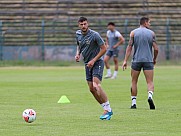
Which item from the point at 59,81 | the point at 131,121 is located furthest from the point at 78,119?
the point at 59,81

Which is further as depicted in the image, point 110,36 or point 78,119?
point 110,36

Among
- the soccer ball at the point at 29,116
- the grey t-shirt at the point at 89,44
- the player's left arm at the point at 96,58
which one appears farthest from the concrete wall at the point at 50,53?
the soccer ball at the point at 29,116

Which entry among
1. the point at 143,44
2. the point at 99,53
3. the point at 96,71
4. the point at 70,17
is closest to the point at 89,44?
the point at 99,53

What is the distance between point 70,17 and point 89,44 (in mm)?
33225

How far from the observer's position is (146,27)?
53.3 ft

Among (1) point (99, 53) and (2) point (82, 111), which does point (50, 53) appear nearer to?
(2) point (82, 111)

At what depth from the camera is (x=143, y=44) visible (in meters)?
16.1

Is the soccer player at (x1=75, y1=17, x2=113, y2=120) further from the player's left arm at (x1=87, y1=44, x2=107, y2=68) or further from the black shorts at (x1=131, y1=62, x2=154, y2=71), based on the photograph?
the black shorts at (x1=131, y1=62, x2=154, y2=71)

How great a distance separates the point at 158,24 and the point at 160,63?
4.37m

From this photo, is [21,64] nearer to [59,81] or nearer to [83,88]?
[59,81]

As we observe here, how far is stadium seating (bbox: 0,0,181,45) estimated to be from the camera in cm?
4591

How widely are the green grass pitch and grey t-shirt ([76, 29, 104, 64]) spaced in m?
1.39

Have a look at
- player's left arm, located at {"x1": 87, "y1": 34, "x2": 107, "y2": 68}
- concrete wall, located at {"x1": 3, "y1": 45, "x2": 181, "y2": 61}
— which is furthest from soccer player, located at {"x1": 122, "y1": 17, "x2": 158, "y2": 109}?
concrete wall, located at {"x1": 3, "y1": 45, "x2": 181, "y2": 61}

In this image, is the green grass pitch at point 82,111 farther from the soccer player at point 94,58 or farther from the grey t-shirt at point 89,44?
the grey t-shirt at point 89,44
